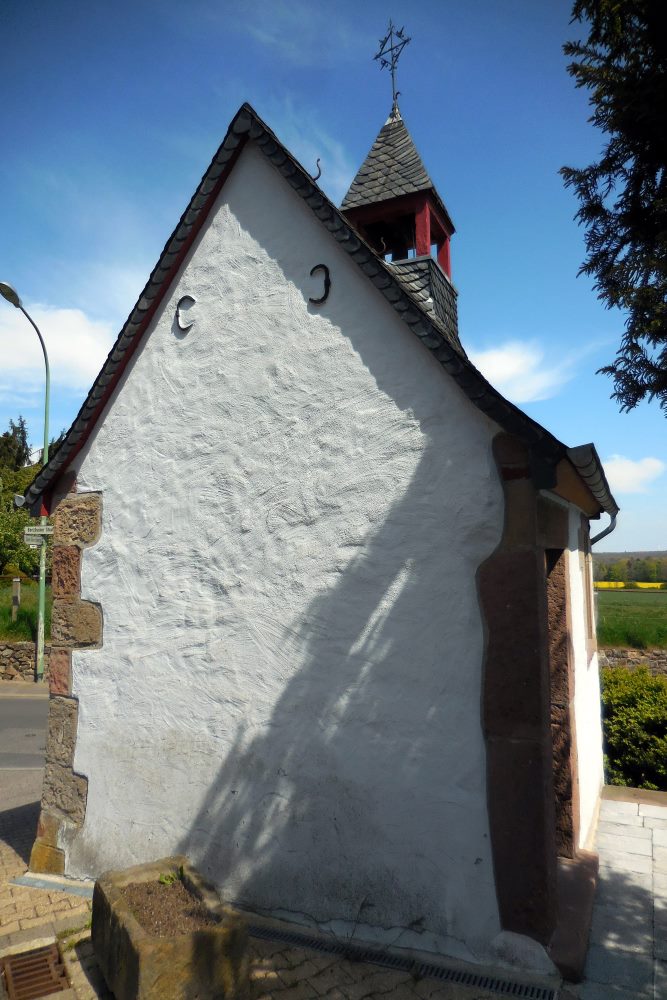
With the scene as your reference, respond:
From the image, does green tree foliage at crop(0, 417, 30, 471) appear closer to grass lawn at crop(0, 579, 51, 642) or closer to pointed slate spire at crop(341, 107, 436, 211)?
grass lawn at crop(0, 579, 51, 642)

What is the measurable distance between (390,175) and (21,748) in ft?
30.2

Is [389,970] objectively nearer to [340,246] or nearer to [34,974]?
[34,974]

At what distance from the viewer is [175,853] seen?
4758 millimetres

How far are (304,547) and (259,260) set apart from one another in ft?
7.16

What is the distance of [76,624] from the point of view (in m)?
5.41

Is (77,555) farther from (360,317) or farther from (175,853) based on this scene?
(360,317)

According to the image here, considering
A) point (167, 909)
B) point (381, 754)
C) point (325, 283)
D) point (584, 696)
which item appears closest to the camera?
point (167, 909)

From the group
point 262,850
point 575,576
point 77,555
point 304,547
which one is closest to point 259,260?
point 304,547

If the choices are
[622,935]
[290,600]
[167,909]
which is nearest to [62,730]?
[167,909]

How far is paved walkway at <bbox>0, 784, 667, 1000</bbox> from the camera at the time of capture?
11.6 feet

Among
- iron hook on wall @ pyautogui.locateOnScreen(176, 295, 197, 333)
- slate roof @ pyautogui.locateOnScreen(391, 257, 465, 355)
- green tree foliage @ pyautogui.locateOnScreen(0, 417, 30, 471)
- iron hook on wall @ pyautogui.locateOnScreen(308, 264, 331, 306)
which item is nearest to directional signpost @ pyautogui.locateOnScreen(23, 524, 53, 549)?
iron hook on wall @ pyautogui.locateOnScreen(176, 295, 197, 333)

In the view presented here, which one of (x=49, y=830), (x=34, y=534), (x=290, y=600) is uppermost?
(x=34, y=534)

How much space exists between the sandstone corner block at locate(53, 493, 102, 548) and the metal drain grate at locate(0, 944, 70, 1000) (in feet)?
9.16

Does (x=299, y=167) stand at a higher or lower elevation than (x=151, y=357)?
higher
